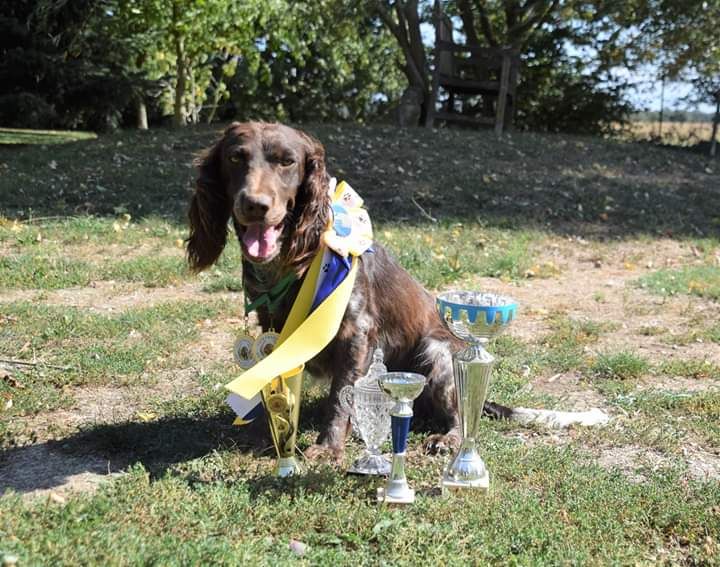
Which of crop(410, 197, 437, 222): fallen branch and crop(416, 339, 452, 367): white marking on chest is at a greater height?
crop(410, 197, 437, 222): fallen branch

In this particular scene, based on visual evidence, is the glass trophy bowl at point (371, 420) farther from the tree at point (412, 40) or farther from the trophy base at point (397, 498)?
the tree at point (412, 40)

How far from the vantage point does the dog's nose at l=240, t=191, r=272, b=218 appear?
314 cm

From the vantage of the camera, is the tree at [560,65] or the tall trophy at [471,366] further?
the tree at [560,65]

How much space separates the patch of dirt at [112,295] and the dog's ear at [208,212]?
8.34ft

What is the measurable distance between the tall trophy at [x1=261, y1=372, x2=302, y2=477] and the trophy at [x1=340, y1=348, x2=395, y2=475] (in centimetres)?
26

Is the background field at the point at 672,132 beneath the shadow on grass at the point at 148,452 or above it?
above

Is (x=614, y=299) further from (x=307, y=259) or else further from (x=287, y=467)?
(x=287, y=467)

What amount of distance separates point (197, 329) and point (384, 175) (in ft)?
19.4

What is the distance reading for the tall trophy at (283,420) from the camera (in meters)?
3.25

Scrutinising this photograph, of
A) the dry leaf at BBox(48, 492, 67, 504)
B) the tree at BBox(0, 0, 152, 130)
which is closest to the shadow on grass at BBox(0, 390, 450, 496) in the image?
the dry leaf at BBox(48, 492, 67, 504)

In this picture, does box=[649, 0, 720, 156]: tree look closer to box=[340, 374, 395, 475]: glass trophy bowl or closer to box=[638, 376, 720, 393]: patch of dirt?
box=[638, 376, 720, 393]: patch of dirt

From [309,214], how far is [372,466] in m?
1.12

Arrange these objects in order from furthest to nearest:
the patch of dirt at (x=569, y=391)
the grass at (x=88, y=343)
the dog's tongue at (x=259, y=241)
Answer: the patch of dirt at (x=569, y=391) → the grass at (x=88, y=343) → the dog's tongue at (x=259, y=241)

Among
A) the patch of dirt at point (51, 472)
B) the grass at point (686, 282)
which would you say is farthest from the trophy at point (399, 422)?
the grass at point (686, 282)
